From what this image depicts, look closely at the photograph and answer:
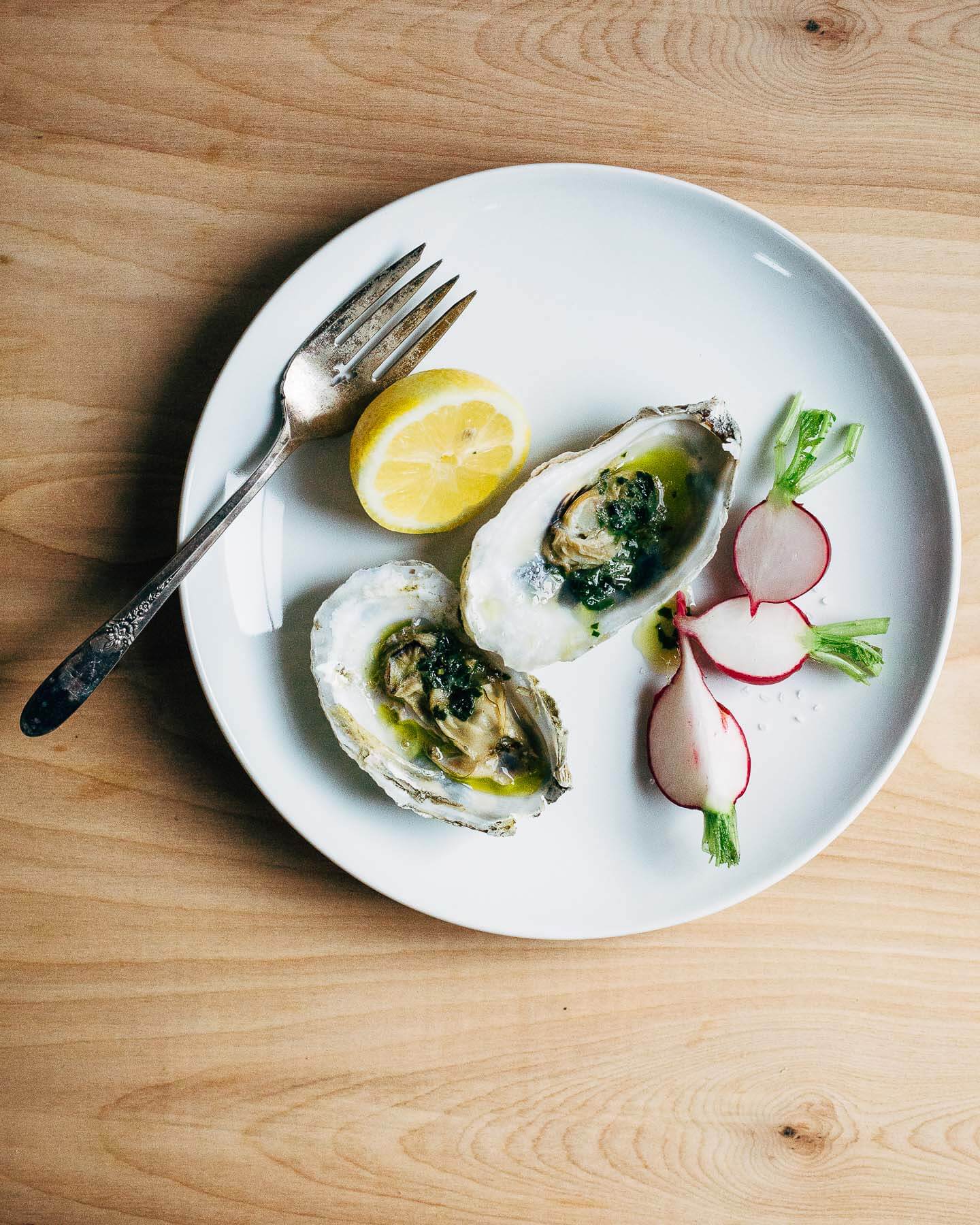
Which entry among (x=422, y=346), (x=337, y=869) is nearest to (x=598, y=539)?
(x=422, y=346)

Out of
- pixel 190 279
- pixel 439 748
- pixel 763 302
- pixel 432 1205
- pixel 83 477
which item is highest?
pixel 763 302

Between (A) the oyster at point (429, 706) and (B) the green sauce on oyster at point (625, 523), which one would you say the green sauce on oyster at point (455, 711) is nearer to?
(A) the oyster at point (429, 706)

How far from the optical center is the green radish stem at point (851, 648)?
47.7 inches

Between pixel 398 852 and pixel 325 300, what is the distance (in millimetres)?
752

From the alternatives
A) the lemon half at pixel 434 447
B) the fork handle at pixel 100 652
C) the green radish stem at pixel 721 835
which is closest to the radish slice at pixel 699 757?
the green radish stem at pixel 721 835

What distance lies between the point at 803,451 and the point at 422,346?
0.55m

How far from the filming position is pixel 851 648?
121cm

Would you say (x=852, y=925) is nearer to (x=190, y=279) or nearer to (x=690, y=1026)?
(x=690, y=1026)

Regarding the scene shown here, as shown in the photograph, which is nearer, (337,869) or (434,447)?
(434,447)

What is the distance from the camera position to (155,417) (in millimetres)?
1241

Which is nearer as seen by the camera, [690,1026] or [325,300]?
[325,300]

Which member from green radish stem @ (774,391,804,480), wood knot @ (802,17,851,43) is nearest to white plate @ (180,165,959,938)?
green radish stem @ (774,391,804,480)

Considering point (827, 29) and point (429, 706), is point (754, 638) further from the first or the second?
point (827, 29)

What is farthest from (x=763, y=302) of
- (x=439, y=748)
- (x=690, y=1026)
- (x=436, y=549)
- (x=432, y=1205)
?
(x=432, y=1205)
